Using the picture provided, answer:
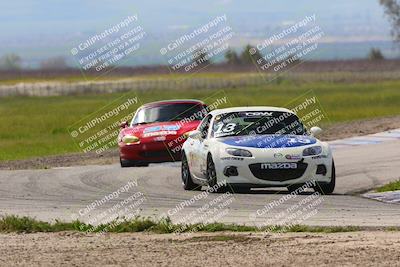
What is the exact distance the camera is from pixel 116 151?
3200 cm

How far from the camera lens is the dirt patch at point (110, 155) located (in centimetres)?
2783

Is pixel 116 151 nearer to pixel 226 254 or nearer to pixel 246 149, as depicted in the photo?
pixel 246 149

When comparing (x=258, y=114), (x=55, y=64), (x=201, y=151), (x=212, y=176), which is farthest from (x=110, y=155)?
(x=55, y=64)

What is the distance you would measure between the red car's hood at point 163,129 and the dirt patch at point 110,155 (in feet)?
8.01

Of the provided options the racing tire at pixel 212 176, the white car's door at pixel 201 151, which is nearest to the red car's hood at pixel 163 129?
the white car's door at pixel 201 151

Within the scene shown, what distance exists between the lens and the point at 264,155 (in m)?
17.5

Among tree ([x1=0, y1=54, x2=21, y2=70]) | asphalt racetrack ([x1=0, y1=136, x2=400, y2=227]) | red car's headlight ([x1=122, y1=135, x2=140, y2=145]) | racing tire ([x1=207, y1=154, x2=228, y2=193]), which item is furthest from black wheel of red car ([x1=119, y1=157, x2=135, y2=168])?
tree ([x1=0, y1=54, x2=21, y2=70])

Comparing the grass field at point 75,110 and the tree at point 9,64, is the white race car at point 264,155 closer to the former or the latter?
the grass field at point 75,110

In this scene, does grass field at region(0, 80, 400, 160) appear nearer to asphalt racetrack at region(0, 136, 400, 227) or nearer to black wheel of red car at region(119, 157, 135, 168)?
black wheel of red car at region(119, 157, 135, 168)

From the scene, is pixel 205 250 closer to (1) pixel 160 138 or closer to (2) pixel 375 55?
(1) pixel 160 138

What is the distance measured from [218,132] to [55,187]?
9.88ft

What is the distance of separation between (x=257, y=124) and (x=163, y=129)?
6879mm

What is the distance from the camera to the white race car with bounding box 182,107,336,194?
17.5 meters

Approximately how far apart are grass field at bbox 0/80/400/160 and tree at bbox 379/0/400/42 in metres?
49.4
